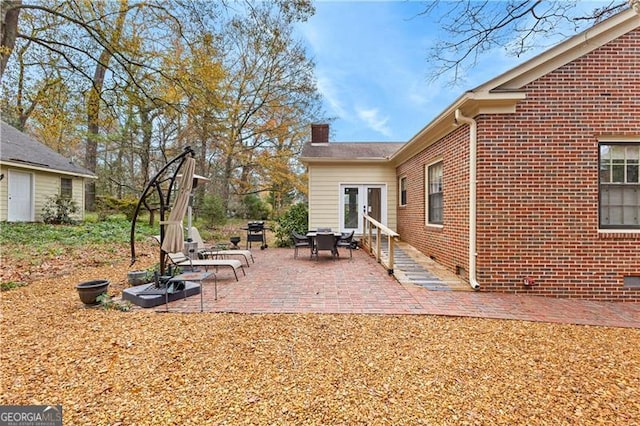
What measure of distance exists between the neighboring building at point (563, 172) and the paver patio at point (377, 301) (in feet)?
1.68

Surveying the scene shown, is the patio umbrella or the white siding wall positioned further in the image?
the white siding wall

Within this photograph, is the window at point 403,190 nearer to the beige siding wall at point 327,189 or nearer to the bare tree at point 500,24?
the beige siding wall at point 327,189

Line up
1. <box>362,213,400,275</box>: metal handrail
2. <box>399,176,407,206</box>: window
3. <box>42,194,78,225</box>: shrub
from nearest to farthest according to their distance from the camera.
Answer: <box>362,213,400,275</box>: metal handrail, <box>399,176,407,206</box>: window, <box>42,194,78,225</box>: shrub

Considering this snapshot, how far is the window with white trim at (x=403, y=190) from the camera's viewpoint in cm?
1028

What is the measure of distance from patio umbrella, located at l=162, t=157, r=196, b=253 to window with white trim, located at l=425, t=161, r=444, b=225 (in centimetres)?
585

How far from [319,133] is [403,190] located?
5053 mm

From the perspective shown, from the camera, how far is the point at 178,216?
4926 millimetres

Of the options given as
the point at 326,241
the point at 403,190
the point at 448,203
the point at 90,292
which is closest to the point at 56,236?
the point at 90,292

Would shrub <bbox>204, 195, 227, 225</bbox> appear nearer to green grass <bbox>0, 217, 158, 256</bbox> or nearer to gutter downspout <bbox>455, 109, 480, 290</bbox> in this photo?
green grass <bbox>0, 217, 158, 256</bbox>

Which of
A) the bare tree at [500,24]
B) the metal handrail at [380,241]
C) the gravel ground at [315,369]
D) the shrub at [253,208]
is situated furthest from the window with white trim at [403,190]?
the shrub at [253,208]

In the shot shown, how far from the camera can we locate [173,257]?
546 cm

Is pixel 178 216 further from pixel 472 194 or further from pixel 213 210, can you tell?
pixel 213 210

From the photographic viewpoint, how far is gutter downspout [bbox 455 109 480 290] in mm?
5434

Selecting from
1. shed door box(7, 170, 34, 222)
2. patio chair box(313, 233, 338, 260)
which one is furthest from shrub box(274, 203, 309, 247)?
shed door box(7, 170, 34, 222)
